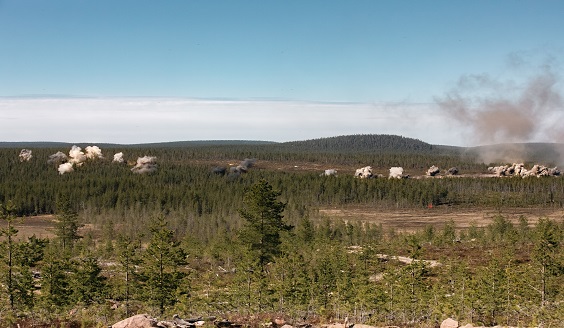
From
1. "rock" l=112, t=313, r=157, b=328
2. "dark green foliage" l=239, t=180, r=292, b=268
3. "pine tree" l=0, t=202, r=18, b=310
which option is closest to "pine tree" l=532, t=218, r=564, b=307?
"dark green foliage" l=239, t=180, r=292, b=268

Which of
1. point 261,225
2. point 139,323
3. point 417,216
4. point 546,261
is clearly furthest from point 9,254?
point 417,216

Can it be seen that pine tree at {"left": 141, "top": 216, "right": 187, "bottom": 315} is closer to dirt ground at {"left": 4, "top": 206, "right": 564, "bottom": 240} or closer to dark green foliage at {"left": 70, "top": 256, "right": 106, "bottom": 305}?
dark green foliage at {"left": 70, "top": 256, "right": 106, "bottom": 305}

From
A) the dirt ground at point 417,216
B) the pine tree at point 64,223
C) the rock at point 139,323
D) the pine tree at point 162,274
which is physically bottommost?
the dirt ground at point 417,216

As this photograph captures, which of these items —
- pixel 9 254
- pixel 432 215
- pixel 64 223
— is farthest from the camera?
pixel 432 215

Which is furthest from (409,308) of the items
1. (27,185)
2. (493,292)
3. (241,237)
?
(27,185)

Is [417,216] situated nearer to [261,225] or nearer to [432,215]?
[432,215]

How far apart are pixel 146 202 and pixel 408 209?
105 metres

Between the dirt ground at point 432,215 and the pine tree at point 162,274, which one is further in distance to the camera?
the dirt ground at point 432,215

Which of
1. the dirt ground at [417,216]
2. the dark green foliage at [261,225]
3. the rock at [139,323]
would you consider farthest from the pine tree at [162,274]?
the dirt ground at [417,216]

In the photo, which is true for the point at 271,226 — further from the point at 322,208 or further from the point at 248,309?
the point at 322,208

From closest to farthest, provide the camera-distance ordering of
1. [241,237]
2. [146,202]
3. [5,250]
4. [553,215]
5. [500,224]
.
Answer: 1. [5,250]
2. [241,237]
3. [500,224]
4. [553,215]
5. [146,202]

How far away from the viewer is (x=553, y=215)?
162500 millimetres

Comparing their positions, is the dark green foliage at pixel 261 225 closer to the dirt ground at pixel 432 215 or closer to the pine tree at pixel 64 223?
the pine tree at pixel 64 223

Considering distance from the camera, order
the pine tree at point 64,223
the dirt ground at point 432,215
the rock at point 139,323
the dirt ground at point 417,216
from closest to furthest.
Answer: the rock at point 139,323, the pine tree at point 64,223, the dirt ground at point 417,216, the dirt ground at point 432,215
